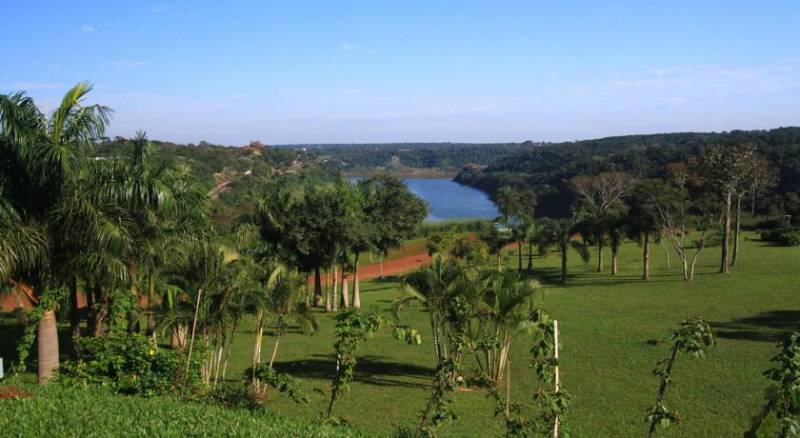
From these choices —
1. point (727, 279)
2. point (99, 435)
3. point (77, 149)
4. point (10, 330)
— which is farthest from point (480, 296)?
point (727, 279)

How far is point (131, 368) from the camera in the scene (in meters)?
8.66

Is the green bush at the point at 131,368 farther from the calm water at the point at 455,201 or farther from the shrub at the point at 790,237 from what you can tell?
the calm water at the point at 455,201

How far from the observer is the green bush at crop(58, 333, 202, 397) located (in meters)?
8.44

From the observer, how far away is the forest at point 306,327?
22.7 feet

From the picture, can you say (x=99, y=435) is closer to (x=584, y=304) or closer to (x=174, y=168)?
(x=174, y=168)

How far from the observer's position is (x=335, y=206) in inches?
1002

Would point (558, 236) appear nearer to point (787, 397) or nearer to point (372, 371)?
point (372, 371)

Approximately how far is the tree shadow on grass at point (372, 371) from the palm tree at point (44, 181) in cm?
591

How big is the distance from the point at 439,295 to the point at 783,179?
229 ft

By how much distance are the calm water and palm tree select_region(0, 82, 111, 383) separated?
239 ft

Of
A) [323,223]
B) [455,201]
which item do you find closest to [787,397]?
[323,223]

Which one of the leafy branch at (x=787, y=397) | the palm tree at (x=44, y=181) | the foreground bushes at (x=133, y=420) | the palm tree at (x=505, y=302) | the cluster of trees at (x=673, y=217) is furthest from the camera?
the cluster of trees at (x=673, y=217)

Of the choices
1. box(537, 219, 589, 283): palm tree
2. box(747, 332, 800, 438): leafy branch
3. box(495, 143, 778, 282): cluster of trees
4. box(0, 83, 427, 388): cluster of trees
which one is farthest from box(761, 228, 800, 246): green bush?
box(747, 332, 800, 438): leafy branch

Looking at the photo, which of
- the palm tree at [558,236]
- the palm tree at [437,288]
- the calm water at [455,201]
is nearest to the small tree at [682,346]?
the palm tree at [437,288]
